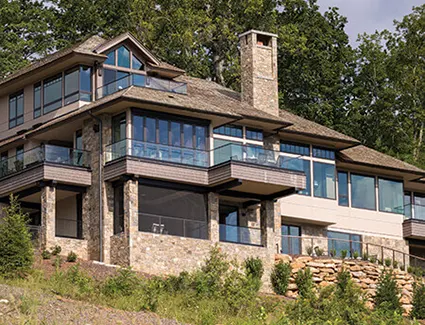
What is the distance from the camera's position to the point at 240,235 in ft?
176

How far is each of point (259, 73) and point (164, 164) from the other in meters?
9.50

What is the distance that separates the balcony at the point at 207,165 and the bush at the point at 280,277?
3.35 m

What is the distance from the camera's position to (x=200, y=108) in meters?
53.0

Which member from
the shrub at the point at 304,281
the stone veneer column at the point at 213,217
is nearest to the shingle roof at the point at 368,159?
the shrub at the point at 304,281

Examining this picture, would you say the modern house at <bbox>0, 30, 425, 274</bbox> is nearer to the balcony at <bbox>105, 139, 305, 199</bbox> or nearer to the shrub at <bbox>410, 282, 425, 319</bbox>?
the balcony at <bbox>105, 139, 305, 199</bbox>

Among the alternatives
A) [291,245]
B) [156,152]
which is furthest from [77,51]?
[291,245]

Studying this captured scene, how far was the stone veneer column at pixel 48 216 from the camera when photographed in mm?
51094

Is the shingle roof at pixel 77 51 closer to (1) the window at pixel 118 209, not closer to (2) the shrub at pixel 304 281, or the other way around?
(1) the window at pixel 118 209

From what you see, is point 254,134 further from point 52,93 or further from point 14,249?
point 14,249

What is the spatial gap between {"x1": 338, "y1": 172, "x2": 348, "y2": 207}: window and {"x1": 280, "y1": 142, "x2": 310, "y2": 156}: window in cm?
304

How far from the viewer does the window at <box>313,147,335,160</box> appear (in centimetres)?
5922

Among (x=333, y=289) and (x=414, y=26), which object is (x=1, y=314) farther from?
(x=414, y=26)

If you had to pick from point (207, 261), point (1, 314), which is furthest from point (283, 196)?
point (1, 314)

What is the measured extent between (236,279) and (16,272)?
31.0 ft
